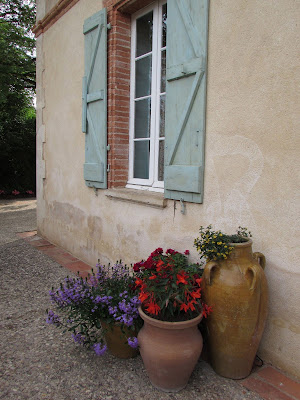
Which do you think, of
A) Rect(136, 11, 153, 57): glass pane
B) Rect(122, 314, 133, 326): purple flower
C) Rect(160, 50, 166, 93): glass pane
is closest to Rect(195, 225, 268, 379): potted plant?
Rect(122, 314, 133, 326): purple flower

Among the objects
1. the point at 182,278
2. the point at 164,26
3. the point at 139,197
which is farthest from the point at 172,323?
the point at 164,26

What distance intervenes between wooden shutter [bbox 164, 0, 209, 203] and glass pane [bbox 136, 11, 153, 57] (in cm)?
83

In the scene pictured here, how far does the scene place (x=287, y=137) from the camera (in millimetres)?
2275

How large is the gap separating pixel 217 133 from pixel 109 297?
4.95ft

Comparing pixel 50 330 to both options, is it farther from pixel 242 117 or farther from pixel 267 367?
pixel 242 117

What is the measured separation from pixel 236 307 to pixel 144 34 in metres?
3.24

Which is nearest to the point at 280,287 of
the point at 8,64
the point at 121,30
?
the point at 121,30

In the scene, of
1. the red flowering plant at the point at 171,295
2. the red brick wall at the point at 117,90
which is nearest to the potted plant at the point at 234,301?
the red flowering plant at the point at 171,295

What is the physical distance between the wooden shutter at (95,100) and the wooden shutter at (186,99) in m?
1.21

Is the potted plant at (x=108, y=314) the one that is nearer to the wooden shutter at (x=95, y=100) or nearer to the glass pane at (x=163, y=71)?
the wooden shutter at (x=95, y=100)

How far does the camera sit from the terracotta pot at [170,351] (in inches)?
83.0

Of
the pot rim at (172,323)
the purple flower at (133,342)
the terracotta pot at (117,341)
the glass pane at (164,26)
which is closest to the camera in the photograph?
the pot rim at (172,323)

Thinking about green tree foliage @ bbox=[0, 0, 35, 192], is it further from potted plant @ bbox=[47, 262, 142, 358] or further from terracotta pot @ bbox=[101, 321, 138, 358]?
terracotta pot @ bbox=[101, 321, 138, 358]

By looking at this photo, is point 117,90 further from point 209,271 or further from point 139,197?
→ point 209,271
